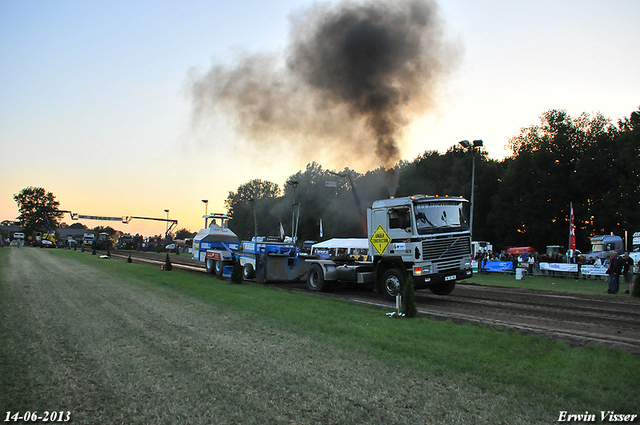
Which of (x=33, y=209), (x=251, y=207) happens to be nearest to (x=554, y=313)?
(x=251, y=207)

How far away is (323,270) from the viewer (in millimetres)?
15469

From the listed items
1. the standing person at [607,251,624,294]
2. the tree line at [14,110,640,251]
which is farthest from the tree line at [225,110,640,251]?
the standing person at [607,251,624,294]

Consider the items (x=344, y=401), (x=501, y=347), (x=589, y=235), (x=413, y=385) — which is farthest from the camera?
(x=589, y=235)

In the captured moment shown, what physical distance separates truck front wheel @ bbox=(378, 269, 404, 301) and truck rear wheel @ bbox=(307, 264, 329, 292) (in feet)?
9.01

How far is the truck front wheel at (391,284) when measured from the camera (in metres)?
12.6

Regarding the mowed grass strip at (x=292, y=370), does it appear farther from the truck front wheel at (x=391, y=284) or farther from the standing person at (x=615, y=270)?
the standing person at (x=615, y=270)

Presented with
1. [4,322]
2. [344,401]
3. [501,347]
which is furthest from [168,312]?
[501,347]

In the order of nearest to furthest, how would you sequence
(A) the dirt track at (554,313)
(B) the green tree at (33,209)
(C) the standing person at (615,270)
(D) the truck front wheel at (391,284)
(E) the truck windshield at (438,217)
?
(A) the dirt track at (554,313) → (E) the truck windshield at (438,217) → (D) the truck front wheel at (391,284) → (C) the standing person at (615,270) → (B) the green tree at (33,209)

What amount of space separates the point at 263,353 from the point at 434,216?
7.81 meters

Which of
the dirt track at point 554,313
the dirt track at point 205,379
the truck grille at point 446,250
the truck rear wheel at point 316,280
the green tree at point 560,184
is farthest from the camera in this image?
the green tree at point 560,184

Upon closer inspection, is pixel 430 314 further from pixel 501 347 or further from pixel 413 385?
pixel 413 385

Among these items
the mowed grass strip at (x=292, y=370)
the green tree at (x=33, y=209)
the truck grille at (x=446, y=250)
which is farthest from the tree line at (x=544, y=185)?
the green tree at (x=33, y=209)

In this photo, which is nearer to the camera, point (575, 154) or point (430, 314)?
point (430, 314)

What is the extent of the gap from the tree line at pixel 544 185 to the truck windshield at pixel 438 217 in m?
29.1
